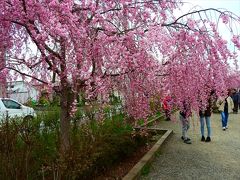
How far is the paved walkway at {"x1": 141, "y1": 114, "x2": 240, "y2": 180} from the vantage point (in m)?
6.76

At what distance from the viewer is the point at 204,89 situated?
660cm

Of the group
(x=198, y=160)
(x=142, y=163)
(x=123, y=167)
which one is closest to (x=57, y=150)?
(x=123, y=167)

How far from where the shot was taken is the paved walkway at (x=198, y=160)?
22.2 feet

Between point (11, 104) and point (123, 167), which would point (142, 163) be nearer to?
point (123, 167)

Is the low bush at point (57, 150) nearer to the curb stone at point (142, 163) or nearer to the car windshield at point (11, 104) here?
the curb stone at point (142, 163)

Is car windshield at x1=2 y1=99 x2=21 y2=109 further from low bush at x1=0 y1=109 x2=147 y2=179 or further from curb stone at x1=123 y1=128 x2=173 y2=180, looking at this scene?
curb stone at x1=123 y1=128 x2=173 y2=180

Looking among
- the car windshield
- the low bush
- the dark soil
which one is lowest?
the dark soil

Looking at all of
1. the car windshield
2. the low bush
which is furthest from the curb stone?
the car windshield

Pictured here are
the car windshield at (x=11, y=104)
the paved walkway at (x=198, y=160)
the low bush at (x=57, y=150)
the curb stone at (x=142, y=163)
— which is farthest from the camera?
the car windshield at (x=11, y=104)

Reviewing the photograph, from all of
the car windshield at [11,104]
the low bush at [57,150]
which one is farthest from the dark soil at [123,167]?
the car windshield at [11,104]

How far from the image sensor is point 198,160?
8.12 m

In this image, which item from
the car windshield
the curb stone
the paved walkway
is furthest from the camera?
the car windshield

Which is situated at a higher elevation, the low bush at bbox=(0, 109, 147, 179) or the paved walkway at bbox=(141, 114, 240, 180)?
→ the low bush at bbox=(0, 109, 147, 179)

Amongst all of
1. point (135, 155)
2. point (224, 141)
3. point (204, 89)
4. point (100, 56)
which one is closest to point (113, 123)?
point (135, 155)
